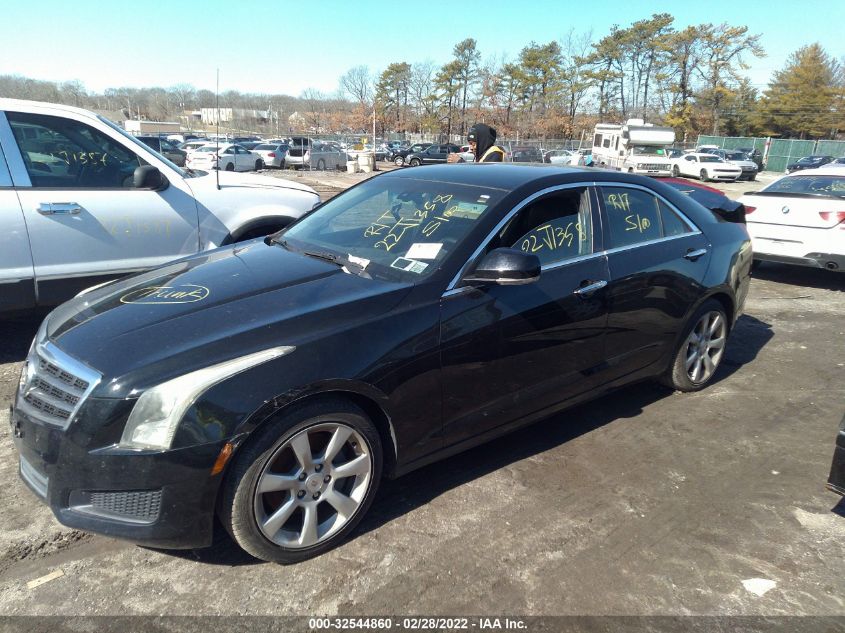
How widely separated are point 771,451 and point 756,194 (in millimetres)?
6113

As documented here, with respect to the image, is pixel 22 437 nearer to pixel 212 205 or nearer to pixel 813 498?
pixel 212 205

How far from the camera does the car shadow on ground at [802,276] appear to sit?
8.48 metres

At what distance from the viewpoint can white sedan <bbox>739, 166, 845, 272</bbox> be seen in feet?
24.7

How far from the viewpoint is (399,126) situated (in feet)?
286

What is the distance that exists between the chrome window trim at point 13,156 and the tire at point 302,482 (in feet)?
11.3

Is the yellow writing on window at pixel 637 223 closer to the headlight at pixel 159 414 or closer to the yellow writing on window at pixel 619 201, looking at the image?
the yellow writing on window at pixel 619 201

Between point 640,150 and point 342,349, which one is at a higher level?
point 640,150

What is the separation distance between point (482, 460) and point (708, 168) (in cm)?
3551

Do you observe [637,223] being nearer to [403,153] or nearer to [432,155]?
[432,155]

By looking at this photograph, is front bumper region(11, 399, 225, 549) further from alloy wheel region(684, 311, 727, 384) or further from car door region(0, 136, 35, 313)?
alloy wheel region(684, 311, 727, 384)

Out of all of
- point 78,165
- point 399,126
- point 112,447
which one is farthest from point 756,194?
point 399,126

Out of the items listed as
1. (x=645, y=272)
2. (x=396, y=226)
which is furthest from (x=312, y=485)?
(x=645, y=272)

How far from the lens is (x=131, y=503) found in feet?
7.61

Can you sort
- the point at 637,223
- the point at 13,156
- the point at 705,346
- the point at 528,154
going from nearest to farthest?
1. the point at 637,223
2. the point at 13,156
3. the point at 705,346
4. the point at 528,154
